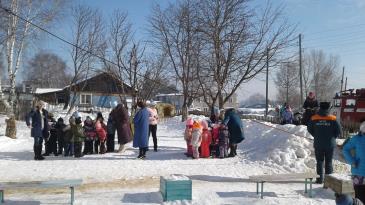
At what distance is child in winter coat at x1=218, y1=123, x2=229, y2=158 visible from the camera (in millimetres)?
12828

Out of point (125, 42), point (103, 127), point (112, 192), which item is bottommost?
point (112, 192)

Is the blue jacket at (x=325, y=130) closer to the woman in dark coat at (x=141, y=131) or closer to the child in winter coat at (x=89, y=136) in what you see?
the woman in dark coat at (x=141, y=131)

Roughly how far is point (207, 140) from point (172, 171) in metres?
2.24

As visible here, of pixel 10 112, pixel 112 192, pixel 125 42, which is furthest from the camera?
pixel 125 42

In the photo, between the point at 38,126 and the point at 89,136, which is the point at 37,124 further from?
the point at 89,136

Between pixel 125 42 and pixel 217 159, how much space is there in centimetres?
1750

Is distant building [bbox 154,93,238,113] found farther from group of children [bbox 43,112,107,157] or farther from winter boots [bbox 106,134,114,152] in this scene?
group of children [bbox 43,112,107,157]

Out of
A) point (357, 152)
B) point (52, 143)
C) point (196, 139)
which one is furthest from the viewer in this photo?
point (52, 143)

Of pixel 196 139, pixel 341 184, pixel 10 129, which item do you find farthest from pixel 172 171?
pixel 10 129

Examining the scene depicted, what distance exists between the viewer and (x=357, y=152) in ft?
22.0

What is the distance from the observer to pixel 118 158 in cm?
1265

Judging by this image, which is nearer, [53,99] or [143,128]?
[143,128]

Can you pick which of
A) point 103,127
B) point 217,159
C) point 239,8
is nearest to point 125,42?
point 239,8

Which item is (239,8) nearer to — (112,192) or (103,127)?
(103,127)
